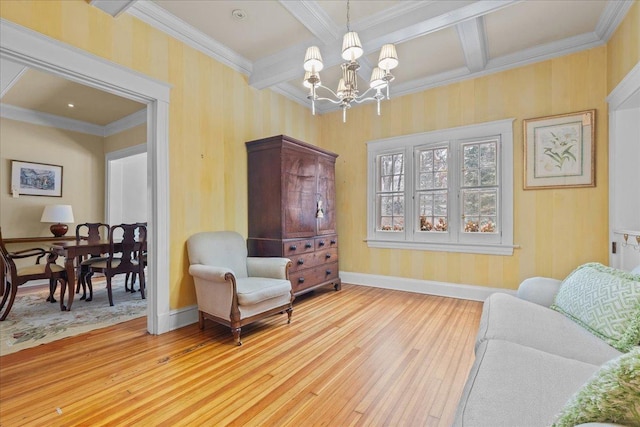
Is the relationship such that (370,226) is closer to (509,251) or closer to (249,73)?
(509,251)

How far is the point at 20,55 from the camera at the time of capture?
76.7 inches

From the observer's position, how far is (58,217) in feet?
15.5

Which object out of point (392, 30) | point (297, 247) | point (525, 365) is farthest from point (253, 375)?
point (392, 30)

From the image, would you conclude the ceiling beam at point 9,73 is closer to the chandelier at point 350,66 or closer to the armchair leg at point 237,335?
the chandelier at point 350,66

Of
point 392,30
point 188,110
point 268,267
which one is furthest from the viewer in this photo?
point 268,267

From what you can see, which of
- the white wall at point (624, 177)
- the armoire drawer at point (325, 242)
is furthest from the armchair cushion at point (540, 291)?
the armoire drawer at point (325, 242)

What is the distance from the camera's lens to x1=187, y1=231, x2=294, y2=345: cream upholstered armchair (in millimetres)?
2473

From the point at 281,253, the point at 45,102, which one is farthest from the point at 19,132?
the point at 281,253

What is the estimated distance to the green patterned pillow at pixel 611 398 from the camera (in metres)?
0.60

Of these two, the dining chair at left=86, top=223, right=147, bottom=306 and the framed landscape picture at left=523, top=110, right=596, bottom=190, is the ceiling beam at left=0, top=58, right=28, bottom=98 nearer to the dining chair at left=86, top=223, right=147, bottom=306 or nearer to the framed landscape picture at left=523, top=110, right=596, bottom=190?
the dining chair at left=86, top=223, right=147, bottom=306

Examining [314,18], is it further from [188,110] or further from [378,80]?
[188,110]

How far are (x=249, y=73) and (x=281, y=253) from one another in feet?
7.33

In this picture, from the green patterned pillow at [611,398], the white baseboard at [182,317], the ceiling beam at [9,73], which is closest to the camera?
the green patterned pillow at [611,398]

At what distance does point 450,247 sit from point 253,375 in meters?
2.90
